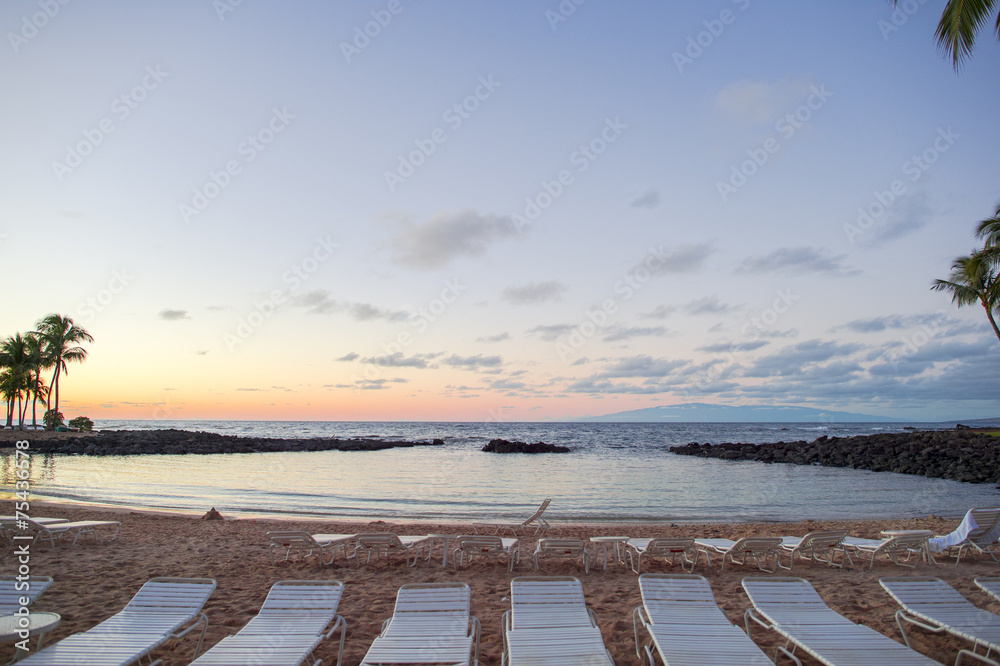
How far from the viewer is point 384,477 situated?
26.5 m

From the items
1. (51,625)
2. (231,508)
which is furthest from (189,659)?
(231,508)

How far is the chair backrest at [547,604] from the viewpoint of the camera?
4633 mm

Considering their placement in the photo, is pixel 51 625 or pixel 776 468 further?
pixel 776 468

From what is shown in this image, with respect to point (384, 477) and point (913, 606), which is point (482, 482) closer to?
point (384, 477)

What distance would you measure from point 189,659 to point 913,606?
6.71 meters

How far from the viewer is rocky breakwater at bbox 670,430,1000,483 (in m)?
26.2

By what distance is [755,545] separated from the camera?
8.12m

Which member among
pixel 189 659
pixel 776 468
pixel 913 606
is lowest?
pixel 776 468

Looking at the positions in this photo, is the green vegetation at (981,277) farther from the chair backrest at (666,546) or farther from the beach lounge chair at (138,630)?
the beach lounge chair at (138,630)

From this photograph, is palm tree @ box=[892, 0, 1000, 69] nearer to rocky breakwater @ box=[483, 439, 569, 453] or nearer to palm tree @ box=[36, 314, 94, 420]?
rocky breakwater @ box=[483, 439, 569, 453]

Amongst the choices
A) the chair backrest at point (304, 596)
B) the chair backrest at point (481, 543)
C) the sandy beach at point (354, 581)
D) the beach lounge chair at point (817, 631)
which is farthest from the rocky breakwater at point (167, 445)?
the beach lounge chair at point (817, 631)

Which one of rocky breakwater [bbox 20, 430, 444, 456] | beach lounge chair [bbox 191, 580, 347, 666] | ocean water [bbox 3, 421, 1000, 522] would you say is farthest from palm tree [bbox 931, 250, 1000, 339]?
rocky breakwater [bbox 20, 430, 444, 456]

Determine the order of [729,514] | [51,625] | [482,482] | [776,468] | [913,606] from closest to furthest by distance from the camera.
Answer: [51,625] < [913,606] < [729,514] < [482,482] < [776,468]

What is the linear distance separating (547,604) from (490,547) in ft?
11.2
